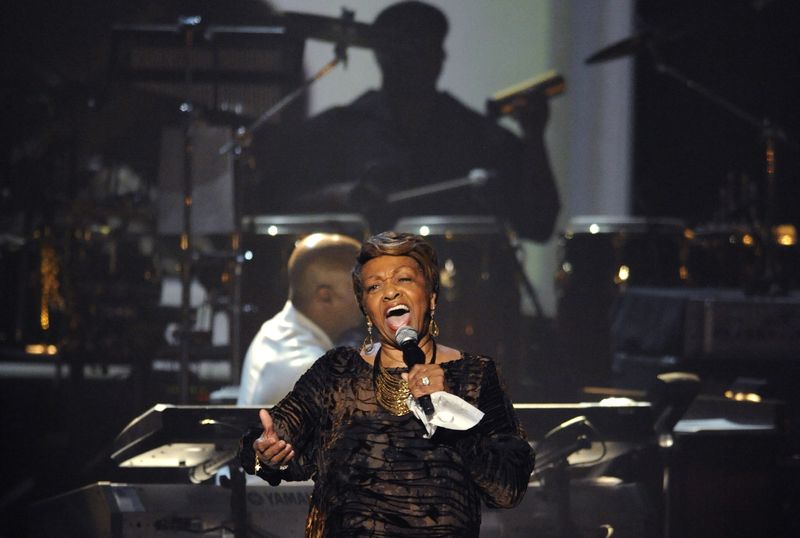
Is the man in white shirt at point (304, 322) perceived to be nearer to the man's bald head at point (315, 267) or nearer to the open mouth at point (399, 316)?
the man's bald head at point (315, 267)

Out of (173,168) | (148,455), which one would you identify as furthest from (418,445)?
(173,168)

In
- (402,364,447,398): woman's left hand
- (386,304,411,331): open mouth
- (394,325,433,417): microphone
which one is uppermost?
(386,304,411,331): open mouth

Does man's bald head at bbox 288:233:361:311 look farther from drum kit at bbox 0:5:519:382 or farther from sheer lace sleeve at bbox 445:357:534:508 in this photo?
drum kit at bbox 0:5:519:382

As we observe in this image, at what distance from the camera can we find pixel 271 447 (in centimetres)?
236

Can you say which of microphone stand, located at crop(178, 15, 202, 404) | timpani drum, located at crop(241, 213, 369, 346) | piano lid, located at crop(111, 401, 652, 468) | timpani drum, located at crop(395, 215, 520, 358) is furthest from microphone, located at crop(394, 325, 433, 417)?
timpani drum, located at crop(395, 215, 520, 358)

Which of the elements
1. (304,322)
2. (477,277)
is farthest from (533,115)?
(304,322)

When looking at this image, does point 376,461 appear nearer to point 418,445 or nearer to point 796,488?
point 418,445

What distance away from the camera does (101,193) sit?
824cm

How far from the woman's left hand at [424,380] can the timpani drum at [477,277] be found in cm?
521

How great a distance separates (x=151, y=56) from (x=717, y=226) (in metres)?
4.23

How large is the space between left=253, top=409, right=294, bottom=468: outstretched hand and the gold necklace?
0.23 metres

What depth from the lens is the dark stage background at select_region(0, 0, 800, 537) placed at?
7461 millimetres

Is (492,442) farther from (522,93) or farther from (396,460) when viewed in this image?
(522,93)

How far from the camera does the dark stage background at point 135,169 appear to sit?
24.5ft
